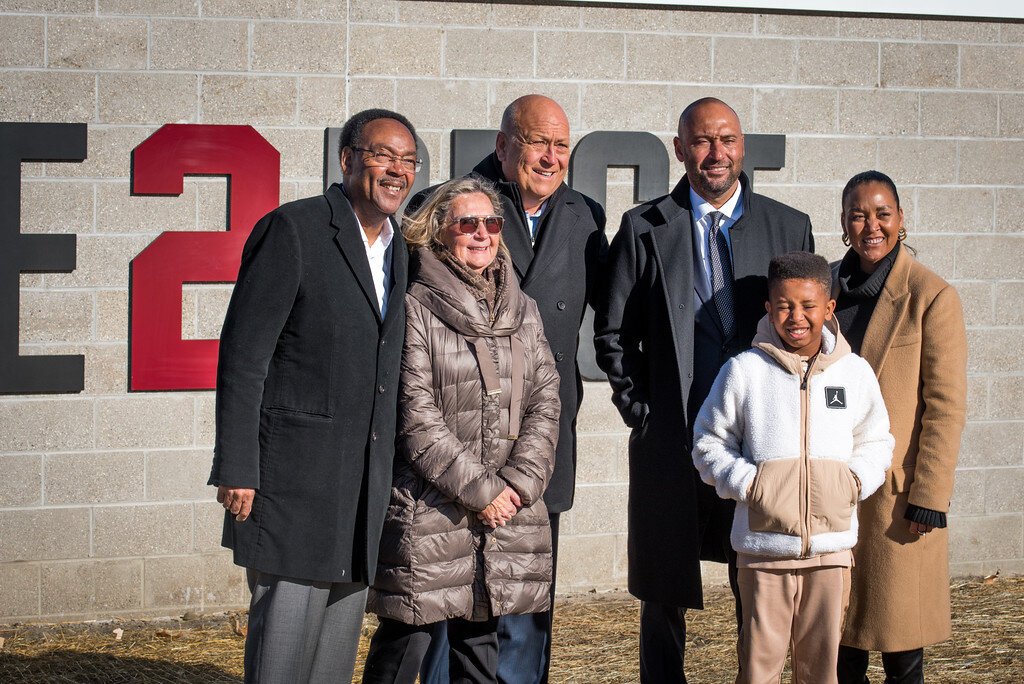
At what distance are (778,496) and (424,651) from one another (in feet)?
3.39

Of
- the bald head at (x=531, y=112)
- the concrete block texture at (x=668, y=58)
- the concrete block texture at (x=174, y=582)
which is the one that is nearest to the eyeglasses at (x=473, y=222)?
the bald head at (x=531, y=112)

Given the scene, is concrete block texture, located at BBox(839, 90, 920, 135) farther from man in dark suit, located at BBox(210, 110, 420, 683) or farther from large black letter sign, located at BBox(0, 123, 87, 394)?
large black letter sign, located at BBox(0, 123, 87, 394)

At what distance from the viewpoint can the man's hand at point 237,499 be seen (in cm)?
274

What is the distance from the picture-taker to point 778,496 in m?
3.02

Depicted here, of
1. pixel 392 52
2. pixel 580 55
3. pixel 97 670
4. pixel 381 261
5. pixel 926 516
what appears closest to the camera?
pixel 381 261

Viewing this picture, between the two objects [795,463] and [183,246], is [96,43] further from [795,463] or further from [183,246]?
[795,463]

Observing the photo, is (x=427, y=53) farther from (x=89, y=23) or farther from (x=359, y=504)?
(x=359, y=504)

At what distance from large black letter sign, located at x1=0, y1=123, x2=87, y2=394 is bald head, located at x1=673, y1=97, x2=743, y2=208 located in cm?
275

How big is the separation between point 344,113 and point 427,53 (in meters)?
0.46

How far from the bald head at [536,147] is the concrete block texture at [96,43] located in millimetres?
2172

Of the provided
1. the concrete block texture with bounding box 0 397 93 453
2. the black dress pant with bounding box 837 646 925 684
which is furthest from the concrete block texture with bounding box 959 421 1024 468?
the concrete block texture with bounding box 0 397 93 453

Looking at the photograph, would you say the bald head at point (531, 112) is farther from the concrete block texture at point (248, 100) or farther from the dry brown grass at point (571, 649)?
the dry brown grass at point (571, 649)

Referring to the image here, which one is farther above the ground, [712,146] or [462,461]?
[712,146]

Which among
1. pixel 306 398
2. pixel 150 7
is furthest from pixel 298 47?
pixel 306 398
